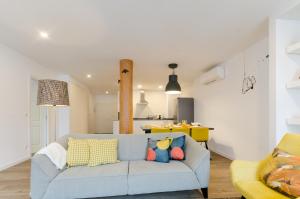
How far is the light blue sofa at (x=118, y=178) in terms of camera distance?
2.06 meters

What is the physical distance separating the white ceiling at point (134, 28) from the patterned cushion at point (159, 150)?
1.72 m

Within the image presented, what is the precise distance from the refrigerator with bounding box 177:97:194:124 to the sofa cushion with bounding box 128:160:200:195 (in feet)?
14.7

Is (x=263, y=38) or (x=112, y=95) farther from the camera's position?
(x=112, y=95)

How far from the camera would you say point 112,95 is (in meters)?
11.1

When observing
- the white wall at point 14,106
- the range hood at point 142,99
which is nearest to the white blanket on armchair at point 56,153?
the white wall at point 14,106

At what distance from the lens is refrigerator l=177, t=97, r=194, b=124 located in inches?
269

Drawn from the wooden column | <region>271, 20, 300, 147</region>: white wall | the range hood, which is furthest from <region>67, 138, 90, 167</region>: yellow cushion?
the range hood

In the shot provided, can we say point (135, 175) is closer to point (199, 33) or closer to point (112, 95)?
point (199, 33)

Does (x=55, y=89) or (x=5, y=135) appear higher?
(x=55, y=89)

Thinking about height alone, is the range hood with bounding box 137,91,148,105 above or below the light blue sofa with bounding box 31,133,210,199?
above

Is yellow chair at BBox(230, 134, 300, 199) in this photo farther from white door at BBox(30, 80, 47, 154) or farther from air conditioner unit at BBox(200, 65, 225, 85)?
white door at BBox(30, 80, 47, 154)

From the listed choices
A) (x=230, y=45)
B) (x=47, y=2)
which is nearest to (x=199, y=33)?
(x=230, y=45)

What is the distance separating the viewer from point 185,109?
22.6 ft

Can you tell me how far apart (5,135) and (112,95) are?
7.51 meters
